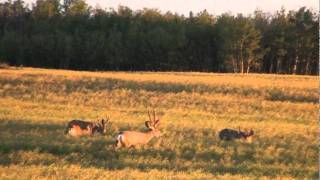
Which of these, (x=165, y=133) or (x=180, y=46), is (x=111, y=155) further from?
(x=180, y=46)

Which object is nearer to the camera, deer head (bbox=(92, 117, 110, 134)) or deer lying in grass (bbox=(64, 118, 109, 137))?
deer lying in grass (bbox=(64, 118, 109, 137))

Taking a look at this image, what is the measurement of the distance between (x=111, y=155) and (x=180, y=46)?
201 ft

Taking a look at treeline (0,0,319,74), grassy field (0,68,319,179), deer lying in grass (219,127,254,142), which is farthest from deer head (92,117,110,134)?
treeline (0,0,319,74)

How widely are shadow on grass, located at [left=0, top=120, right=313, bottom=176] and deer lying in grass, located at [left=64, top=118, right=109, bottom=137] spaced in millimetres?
374

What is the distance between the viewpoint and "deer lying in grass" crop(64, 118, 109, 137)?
17.7 meters

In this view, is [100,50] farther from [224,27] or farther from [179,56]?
[224,27]

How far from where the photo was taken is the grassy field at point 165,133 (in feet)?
43.6

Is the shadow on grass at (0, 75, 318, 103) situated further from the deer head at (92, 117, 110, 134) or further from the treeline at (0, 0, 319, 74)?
the treeline at (0, 0, 319, 74)

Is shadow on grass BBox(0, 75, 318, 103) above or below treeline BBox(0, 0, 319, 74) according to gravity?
below

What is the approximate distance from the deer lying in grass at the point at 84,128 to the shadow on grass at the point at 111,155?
374mm

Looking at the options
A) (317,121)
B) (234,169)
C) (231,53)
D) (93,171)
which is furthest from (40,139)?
(231,53)

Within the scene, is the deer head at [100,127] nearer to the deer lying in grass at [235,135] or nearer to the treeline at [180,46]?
the deer lying in grass at [235,135]

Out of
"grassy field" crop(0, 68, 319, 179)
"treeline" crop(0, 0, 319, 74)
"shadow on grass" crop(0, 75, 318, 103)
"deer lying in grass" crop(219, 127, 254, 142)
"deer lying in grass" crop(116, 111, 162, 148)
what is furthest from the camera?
"treeline" crop(0, 0, 319, 74)

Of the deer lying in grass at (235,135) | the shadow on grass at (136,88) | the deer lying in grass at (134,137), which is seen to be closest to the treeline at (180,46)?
the shadow on grass at (136,88)
